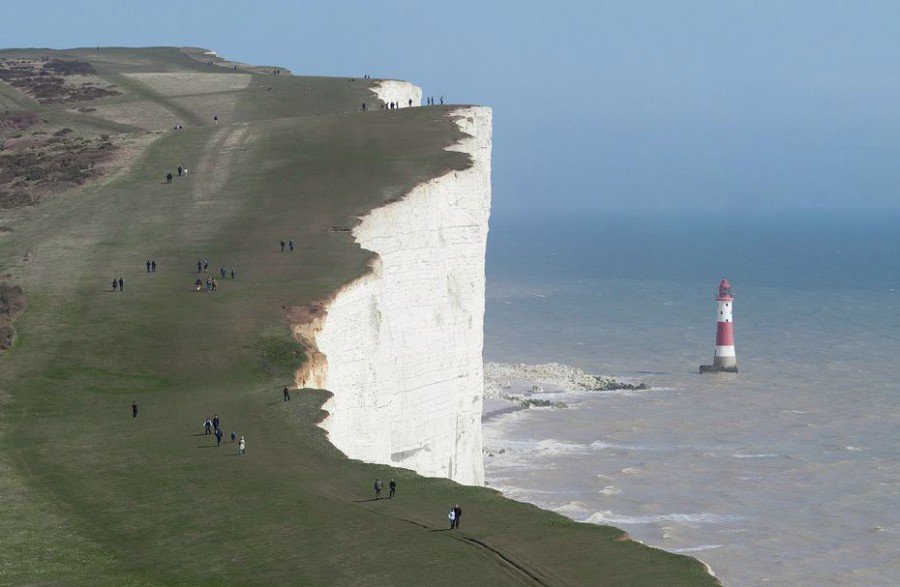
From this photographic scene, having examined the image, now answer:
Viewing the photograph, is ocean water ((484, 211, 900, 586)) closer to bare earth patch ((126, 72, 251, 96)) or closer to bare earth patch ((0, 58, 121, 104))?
bare earth patch ((126, 72, 251, 96))

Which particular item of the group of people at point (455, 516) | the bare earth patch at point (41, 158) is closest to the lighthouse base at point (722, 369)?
the bare earth patch at point (41, 158)

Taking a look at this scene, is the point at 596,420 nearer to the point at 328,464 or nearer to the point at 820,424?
the point at 820,424

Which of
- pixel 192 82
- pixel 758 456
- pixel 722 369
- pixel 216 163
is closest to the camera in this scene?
pixel 758 456

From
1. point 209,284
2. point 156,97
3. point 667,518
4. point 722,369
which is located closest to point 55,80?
point 156,97

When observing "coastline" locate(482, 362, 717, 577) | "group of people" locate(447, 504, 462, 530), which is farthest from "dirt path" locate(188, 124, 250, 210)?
"group of people" locate(447, 504, 462, 530)

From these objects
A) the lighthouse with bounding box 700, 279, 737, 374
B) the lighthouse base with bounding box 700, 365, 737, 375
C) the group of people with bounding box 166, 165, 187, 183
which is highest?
the group of people with bounding box 166, 165, 187, 183

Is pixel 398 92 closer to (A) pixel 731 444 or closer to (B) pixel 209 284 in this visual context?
(A) pixel 731 444

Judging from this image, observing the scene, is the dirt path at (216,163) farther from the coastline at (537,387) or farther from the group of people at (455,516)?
the group of people at (455,516)
